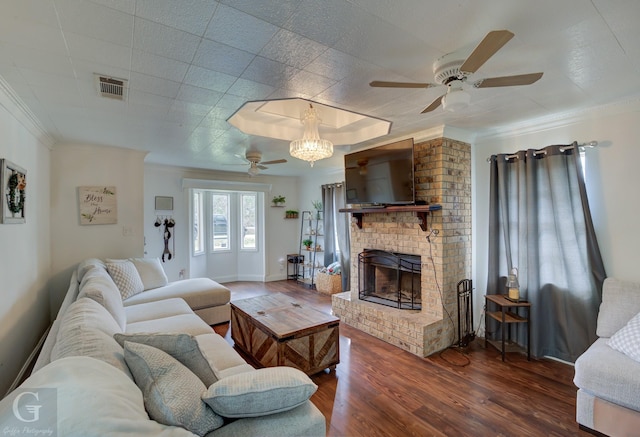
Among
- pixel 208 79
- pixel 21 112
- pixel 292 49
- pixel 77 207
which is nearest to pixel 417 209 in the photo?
pixel 292 49

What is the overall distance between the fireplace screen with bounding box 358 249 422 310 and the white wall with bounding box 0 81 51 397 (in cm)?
335

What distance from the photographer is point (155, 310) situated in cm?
303

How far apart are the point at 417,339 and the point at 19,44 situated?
3.61 m

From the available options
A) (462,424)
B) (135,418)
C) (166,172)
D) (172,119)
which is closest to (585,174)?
(462,424)

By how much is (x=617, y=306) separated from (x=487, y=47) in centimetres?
235

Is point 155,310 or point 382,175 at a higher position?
point 382,175

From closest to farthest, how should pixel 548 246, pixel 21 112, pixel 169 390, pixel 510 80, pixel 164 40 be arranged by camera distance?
pixel 169 390, pixel 164 40, pixel 510 80, pixel 21 112, pixel 548 246

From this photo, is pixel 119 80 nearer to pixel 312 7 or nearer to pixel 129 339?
pixel 312 7

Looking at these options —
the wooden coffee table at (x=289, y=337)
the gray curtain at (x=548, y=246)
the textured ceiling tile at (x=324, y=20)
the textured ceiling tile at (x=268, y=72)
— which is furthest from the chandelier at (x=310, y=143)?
the gray curtain at (x=548, y=246)

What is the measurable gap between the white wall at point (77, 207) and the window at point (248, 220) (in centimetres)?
261

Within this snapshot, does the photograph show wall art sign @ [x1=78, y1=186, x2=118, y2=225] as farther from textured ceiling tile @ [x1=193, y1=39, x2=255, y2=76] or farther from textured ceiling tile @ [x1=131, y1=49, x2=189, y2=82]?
textured ceiling tile @ [x1=193, y1=39, x2=255, y2=76]

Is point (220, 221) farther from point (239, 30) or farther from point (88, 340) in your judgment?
point (239, 30)

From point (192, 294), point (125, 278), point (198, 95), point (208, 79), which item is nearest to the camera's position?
point (208, 79)

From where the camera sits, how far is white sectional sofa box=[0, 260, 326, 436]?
79 cm
